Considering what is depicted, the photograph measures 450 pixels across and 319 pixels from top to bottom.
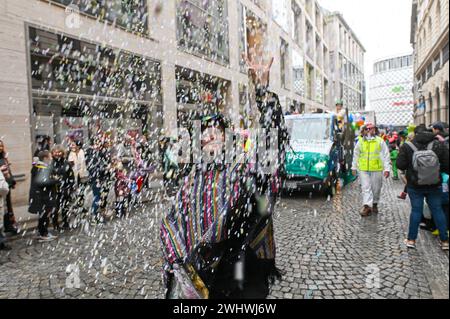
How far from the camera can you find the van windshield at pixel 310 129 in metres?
8.37

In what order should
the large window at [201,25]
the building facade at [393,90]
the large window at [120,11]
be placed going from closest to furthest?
the building facade at [393,90]
the large window at [120,11]
the large window at [201,25]

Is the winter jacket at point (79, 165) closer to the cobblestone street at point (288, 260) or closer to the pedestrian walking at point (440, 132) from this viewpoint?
the cobblestone street at point (288, 260)

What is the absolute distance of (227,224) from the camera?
2.04m

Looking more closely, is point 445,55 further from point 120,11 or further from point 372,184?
point 120,11

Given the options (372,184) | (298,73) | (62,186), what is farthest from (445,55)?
(298,73)

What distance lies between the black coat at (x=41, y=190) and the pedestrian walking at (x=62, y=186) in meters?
0.17

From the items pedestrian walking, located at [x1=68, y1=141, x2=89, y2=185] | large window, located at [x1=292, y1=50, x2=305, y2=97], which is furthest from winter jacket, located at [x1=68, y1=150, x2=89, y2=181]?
large window, located at [x1=292, y1=50, x2=305, y2=97]

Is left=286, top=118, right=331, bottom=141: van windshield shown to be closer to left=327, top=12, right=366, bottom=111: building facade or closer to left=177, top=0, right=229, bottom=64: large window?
left=327, top=12, right=366, bottom=111: building facade

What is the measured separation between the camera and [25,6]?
25.3 feet

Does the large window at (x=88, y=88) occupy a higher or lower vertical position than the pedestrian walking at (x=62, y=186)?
higher

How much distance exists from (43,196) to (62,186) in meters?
0.50

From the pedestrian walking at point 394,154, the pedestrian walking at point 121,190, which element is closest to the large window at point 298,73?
the pedestrian walking at point 394,154
